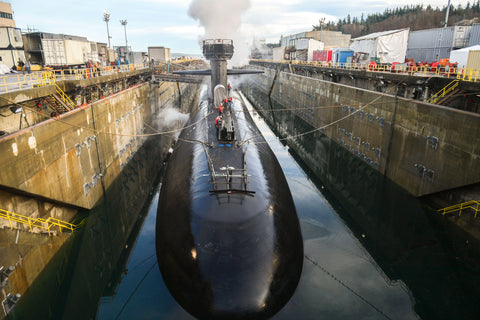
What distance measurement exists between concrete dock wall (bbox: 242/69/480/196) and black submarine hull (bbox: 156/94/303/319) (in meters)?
9.15

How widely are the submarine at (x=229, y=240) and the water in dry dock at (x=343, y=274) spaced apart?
1580mm

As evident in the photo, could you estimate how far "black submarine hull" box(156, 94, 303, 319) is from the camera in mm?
8273

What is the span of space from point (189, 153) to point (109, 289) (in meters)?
7.01

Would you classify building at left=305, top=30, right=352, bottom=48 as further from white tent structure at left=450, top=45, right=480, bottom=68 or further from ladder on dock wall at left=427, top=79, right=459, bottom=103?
ladder on dock wall at left=427, top=79, right=459, bottom=103

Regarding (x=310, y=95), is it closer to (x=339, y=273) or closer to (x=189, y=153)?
(x=189, y=153)

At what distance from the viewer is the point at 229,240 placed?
9.07m

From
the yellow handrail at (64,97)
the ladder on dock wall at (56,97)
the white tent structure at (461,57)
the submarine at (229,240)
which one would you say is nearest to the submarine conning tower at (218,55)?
the yellow handrail at (64,97)

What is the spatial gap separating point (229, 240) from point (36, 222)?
8988 mm

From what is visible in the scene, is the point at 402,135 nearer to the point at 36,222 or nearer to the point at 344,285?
the point at 344,285

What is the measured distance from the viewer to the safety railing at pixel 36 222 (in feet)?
37.1

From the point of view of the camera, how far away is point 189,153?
16.0m

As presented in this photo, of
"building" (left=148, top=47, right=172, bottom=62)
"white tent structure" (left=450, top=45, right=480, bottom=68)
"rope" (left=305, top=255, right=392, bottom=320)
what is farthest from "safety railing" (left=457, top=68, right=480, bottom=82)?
"building" (left=148, top=47, right=172, bottom=62)

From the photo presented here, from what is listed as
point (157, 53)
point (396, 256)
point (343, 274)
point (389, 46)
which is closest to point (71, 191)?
point (343, 274)

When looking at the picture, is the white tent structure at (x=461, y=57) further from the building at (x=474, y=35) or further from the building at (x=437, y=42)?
the building at (x=437, y=42)
